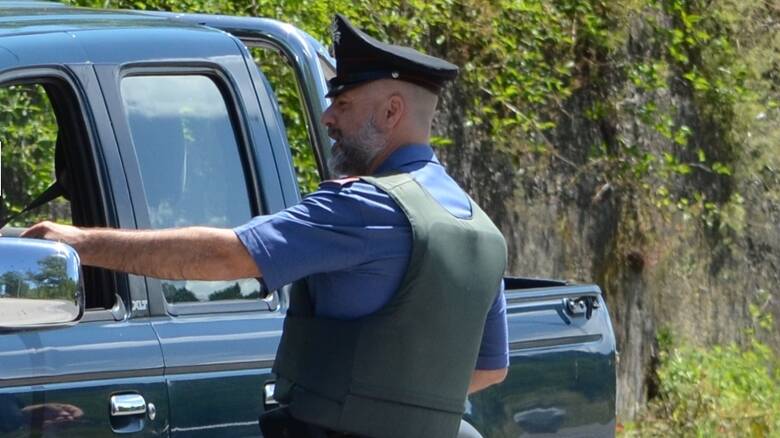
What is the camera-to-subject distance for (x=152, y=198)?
12.1 feet

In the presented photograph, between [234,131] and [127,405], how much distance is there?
90 cm

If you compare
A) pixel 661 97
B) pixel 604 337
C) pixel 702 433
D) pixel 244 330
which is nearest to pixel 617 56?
pixel 661 97

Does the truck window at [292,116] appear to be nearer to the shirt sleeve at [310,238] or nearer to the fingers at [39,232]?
the shirt sleeve at [310,238]

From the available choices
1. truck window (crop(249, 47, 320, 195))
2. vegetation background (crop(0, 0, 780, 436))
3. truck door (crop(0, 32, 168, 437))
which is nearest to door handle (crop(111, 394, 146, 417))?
truck door (crop(0, 32, 168, 437))

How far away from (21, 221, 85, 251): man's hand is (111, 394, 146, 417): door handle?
505 millimetres

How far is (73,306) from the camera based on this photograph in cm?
283

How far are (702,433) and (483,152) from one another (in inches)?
87.9

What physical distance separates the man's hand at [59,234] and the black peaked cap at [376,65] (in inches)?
27.8

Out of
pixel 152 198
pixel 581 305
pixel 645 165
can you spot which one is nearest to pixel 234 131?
pixel 152 198

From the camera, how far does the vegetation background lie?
348 inches

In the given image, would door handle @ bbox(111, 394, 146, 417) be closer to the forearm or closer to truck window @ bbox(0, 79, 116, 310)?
truck window @ bbox(0, 79, 116, 310)

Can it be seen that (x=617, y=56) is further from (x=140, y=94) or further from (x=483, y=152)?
(x=140, y=94)

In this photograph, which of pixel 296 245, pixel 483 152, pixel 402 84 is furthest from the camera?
pixel 483 152

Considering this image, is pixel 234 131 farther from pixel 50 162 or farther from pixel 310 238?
pixel 310 238
